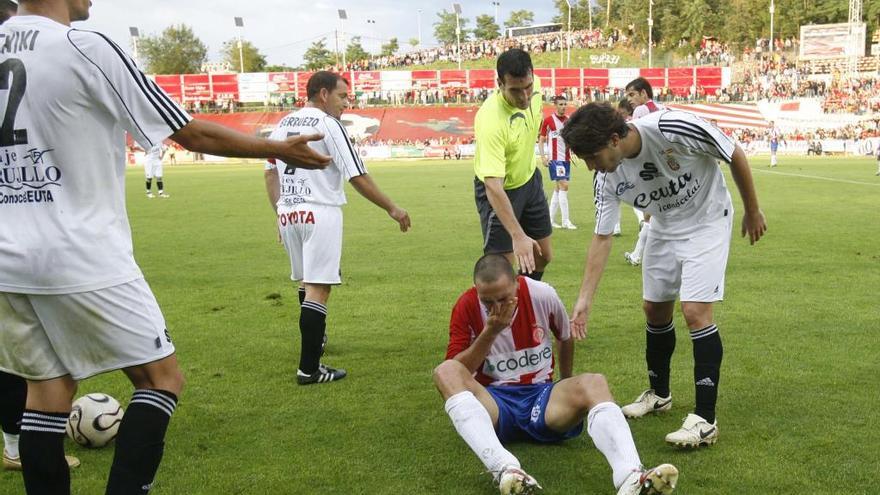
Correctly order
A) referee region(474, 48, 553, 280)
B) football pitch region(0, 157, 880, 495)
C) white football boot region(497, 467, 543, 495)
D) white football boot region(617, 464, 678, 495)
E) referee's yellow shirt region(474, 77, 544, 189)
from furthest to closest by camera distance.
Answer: referee's yellow shirt region(474, 77, 544, 189), referee region(474, 48, 553, 280), football pitch region(0, 157, 880, 495), white football boot region(497, 467, 543, 495), white football boot region(617, 464, 678, 495)

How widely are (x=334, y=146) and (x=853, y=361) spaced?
450cm

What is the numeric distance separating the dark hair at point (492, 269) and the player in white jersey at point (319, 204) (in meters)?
1.85

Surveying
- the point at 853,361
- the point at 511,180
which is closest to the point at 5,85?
the point at 511,180

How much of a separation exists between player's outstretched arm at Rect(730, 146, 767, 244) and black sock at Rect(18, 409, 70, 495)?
3.70m

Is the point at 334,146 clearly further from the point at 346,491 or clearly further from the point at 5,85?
the point at 5,85

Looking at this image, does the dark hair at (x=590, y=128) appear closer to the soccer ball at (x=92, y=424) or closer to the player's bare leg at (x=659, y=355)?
the player's bare leg at (x=659, y=355)

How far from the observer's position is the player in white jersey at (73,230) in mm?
2922

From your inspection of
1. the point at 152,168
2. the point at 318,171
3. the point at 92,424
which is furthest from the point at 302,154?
the point at 152,168

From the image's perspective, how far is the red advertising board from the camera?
231 ft

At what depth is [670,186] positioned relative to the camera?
15.8 feet

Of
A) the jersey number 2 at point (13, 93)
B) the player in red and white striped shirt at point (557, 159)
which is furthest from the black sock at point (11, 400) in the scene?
the player in red and white striped shirt at point (557, 159)

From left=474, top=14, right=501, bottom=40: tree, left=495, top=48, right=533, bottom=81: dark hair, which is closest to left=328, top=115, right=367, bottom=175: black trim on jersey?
left=495, top=48, right=533, bottom=81: dark hair

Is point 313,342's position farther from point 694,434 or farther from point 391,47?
point 391,47

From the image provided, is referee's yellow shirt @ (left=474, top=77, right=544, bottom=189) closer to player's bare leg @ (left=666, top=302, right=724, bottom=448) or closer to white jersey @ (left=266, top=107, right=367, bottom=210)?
white jersey @ (left=266, top=107, right=367, bottom=210)
